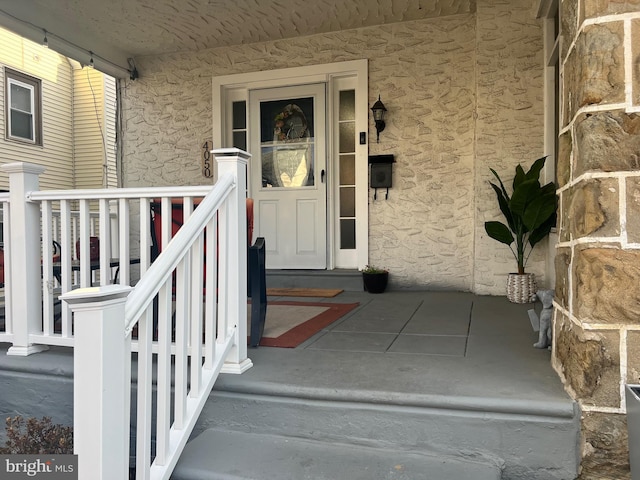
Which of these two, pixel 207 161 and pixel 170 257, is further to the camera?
pixel 207 161

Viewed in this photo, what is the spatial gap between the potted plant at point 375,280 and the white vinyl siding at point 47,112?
608cm

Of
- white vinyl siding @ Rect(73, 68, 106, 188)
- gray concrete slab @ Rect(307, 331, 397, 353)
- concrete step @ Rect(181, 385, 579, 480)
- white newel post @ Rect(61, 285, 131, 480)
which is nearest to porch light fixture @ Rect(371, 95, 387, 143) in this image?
gray concrete slab @ Rect(307, 331, 397, 353)

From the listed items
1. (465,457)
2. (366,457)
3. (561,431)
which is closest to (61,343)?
(366,457)

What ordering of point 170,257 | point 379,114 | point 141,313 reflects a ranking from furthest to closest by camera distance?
1. point 379,114
2. point 170,257
3. point 141,313

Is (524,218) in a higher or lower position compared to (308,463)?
higher

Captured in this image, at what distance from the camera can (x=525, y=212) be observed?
3648 millimetres

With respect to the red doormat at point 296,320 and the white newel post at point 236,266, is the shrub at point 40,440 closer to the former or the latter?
the white newel post at point 236,266

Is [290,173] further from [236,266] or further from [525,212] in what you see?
[236,266]

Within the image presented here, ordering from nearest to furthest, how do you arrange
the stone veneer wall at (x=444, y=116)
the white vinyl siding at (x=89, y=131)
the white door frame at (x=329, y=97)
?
the stone veneer wall at (x=444, y=116)
the white door frame at (x=329, y=97)
the white vinyl siding at (x=89, y=131)

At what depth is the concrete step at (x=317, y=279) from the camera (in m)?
4.53

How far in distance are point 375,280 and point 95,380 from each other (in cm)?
337

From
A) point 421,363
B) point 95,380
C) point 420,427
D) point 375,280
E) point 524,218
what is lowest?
point 420,427

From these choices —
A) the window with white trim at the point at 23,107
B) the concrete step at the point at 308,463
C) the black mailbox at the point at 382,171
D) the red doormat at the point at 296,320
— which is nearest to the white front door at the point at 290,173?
the black mailbox at the point at 382,171

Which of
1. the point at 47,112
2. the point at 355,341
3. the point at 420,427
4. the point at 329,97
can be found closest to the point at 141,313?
the point at 420,427
